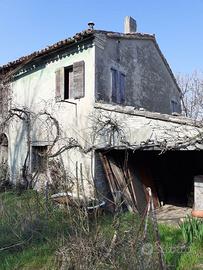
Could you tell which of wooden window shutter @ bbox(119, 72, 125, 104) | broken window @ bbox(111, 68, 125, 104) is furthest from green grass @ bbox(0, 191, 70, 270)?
wooden window shutter @ bbox(119, 72, 125, 104)

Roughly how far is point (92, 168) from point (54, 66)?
14.7ft

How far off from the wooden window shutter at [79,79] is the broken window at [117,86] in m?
1.25

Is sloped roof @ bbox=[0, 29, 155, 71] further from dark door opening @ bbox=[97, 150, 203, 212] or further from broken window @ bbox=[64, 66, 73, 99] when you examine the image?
dark door opening @ bbox=[97, 150, 203, 212]

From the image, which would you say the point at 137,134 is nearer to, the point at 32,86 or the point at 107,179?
the point at 107,179

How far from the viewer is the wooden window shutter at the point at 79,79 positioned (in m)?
11.7

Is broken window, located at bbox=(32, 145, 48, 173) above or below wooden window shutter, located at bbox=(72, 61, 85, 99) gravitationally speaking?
below

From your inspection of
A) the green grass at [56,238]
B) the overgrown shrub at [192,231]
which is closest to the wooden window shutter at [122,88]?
the green grass at [56,238]


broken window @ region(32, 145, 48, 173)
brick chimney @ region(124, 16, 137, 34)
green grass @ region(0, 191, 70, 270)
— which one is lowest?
green grass @ region(0, 191, 70, 270)

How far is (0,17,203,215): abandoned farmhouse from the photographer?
33.5 feet

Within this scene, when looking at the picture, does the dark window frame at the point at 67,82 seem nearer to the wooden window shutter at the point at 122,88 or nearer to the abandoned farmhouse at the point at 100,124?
the abandoned farmhouse at the point at 100,124

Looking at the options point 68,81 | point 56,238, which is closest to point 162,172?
point 68,81

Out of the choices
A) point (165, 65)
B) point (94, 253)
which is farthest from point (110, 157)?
point (165, 65)

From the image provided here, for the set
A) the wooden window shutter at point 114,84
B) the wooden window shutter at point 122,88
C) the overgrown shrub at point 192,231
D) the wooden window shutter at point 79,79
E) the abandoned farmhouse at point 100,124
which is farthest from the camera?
the wooden window shutter at point 122,88

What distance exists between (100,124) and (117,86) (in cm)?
219
